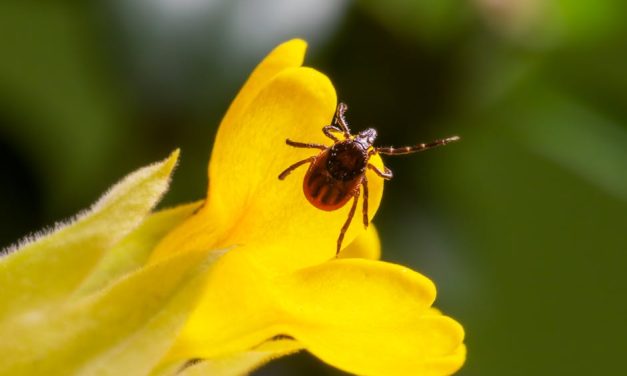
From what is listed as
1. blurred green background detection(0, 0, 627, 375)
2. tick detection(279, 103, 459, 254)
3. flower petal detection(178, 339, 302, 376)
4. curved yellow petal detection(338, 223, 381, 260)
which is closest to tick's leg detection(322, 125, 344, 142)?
tick detection(279, 103, 459, 254)

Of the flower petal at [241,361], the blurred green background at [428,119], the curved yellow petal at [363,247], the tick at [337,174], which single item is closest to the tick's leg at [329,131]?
the tick at [337,174]

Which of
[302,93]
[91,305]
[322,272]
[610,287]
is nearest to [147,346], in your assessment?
[91,305]

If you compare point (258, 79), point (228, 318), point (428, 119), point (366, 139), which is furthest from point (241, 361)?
point (428, 119)

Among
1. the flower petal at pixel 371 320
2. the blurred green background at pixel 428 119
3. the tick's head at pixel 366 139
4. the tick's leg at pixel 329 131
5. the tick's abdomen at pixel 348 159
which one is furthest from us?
the blurred green background at pixel 428 119

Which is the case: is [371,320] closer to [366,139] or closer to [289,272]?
[289,272]

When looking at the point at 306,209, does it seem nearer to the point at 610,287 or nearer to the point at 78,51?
the point at 78,51

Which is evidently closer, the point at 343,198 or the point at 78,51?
the point at 343,198

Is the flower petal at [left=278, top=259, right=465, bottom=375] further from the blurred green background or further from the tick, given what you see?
the blurred green background

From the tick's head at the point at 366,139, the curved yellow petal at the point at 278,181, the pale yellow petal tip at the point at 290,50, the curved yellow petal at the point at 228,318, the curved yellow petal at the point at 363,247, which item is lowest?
the curved yellow petal at the point at 228,318

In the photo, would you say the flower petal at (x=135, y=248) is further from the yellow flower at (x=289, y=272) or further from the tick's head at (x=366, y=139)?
the tick's head at (x=366, y=139)
